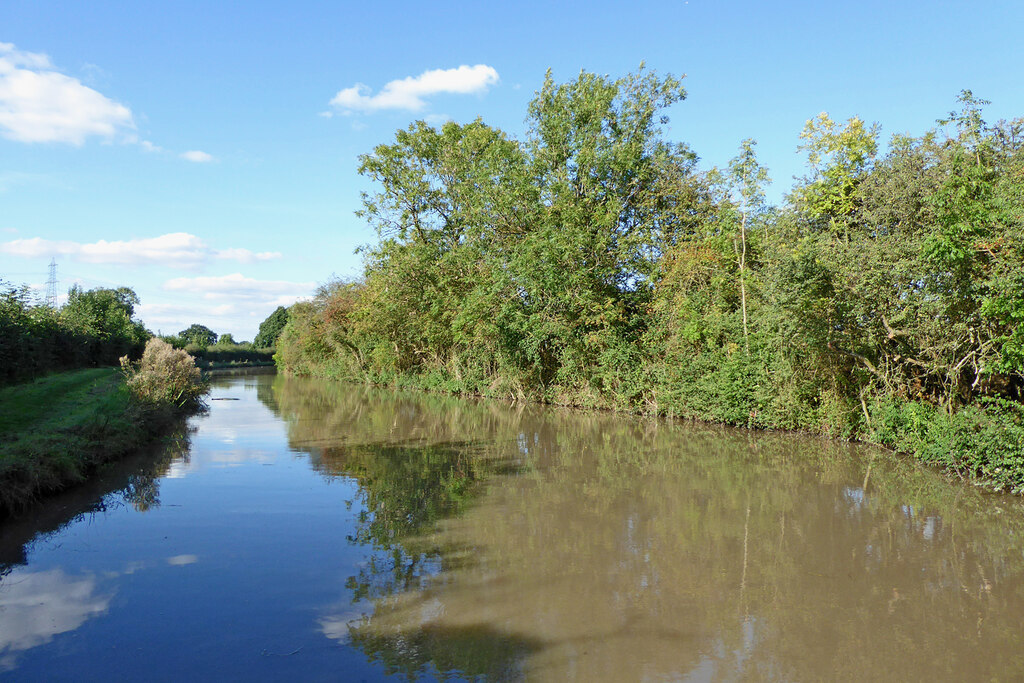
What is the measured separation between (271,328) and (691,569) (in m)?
92.7

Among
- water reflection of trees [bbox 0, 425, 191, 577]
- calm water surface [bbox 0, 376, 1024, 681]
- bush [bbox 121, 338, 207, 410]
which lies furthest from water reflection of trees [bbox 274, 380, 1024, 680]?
bush [bbox 121, 338, 207, 410]

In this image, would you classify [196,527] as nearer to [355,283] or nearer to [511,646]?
[511,646]

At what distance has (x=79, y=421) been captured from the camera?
11977 millimetres

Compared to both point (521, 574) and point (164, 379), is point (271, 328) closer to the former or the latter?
point (164, 379)

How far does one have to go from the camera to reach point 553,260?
21.2m

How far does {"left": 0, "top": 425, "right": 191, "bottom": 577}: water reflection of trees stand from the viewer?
7562mm

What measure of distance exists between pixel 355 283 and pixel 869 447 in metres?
32.6

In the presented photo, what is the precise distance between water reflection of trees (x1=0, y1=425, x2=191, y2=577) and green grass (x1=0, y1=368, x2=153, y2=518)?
20 centimetres

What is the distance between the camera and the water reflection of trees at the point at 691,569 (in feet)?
15.4

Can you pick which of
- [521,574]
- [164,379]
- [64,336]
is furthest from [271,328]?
[521,574]

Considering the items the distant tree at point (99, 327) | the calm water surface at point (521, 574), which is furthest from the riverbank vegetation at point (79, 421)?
the distant tree at point (99, 327)

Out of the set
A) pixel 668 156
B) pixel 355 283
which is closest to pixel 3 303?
pixel 355 283

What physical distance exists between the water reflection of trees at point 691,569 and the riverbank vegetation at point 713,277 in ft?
6.65

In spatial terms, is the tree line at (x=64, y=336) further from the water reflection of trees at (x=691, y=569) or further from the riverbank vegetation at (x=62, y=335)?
the water reflection of trees at (x=691, y=569)
